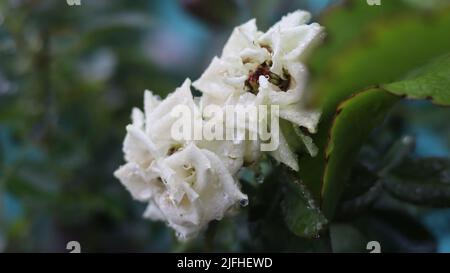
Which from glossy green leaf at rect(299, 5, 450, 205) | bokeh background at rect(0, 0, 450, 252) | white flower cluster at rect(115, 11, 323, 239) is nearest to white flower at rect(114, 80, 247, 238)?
white flower cluster at rect(115, 11, 323, 239)

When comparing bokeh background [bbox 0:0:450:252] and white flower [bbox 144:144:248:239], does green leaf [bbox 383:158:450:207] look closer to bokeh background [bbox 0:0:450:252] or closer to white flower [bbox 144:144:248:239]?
white flower [bbox 144:144:248:239]

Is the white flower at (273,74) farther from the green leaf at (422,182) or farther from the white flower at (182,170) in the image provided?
the green leaf at (422,182)

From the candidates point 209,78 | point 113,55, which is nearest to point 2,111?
point 113,55

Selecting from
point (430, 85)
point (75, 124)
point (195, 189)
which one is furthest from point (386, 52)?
point (75, 124)

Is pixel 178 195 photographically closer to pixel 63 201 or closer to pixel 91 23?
pixel 63 201

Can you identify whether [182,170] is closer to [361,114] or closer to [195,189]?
[195,189]

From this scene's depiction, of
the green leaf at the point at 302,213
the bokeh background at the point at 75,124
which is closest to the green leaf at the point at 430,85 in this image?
the green leaf at the point at 302,213
